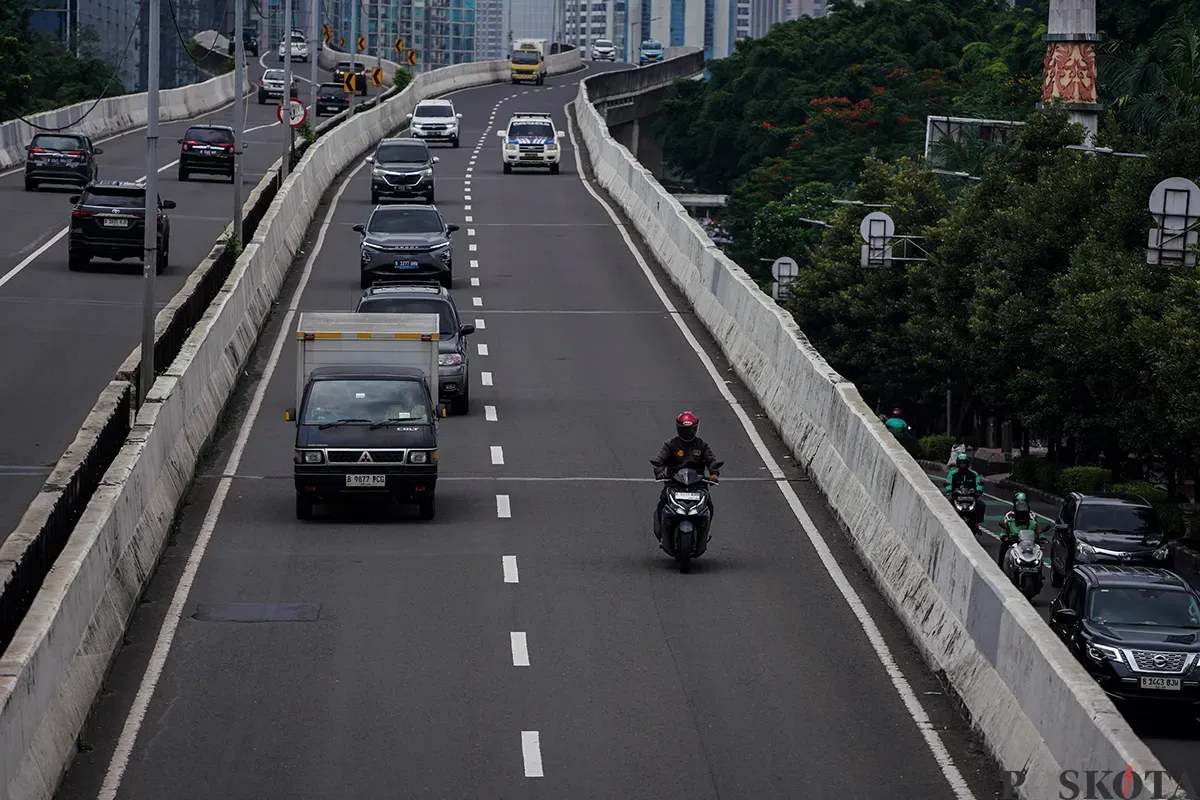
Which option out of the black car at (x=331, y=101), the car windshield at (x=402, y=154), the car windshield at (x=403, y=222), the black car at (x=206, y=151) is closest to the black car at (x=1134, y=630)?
→ the car windshield at (x=403, y=222)

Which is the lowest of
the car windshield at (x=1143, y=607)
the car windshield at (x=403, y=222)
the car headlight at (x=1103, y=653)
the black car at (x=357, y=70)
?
the car headlight at (x=1103, y=653)

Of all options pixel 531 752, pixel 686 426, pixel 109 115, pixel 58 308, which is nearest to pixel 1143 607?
pixel 686 426

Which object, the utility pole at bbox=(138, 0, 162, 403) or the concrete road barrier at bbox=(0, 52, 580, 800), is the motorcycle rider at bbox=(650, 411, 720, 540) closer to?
the concrete road barrier at bbox=(0, 52, 580, 800)

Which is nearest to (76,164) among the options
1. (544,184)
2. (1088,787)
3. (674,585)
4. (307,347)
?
(544,184)

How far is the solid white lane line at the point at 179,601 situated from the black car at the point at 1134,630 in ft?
31.0

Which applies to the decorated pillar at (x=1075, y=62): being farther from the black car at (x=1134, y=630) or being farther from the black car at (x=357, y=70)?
the black car at (x=357, y=70)

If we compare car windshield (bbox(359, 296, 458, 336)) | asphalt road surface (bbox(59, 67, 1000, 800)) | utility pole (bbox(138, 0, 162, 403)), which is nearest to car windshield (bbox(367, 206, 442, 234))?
car windshield (bbox(359, 296, 458, 336))

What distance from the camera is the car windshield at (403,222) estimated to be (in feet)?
129

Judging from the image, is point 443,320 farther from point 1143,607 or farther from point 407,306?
point 1143,607

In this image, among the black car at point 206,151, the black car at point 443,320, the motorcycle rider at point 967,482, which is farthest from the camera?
the black car at point 206,151

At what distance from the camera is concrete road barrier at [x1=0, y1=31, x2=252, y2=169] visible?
5884cm

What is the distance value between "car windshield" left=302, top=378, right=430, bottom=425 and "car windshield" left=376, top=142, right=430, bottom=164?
31610mm

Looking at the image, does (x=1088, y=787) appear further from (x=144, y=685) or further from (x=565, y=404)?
(x=565, y=404)

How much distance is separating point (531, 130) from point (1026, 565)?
127ft
